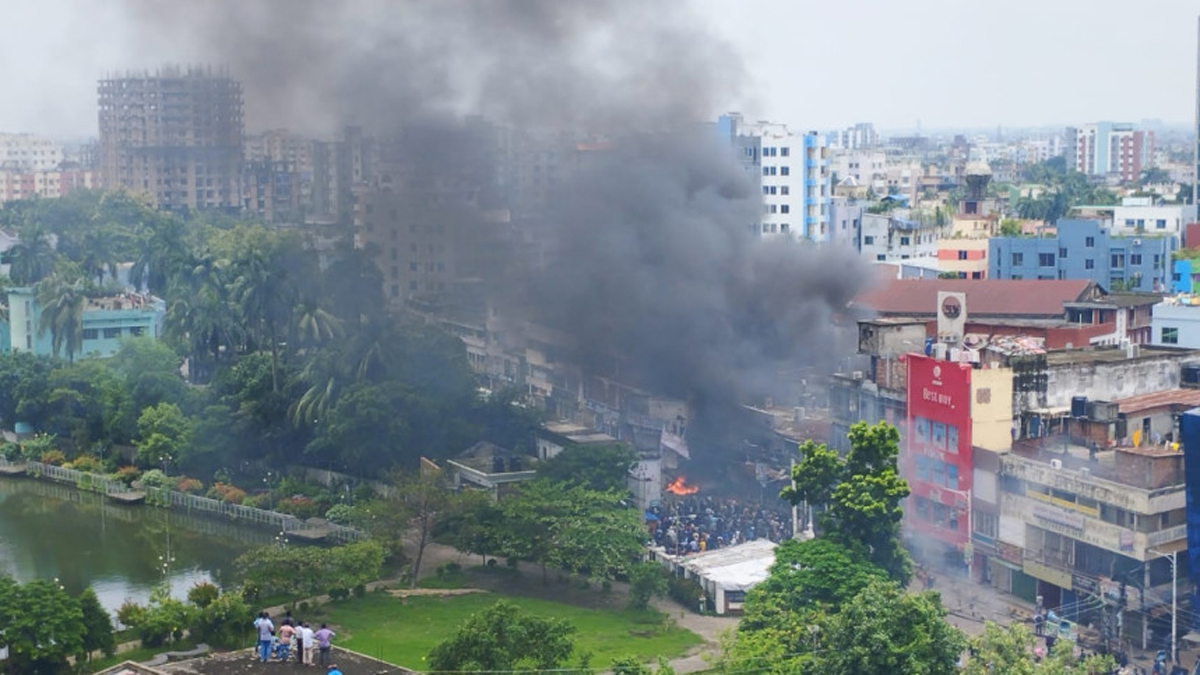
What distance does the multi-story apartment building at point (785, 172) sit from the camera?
49750 mm

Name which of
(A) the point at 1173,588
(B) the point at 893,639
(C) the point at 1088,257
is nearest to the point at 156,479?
(B) the point at 893,639

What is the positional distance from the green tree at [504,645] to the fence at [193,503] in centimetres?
870

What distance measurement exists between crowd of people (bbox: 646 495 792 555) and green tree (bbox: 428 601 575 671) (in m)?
6.78

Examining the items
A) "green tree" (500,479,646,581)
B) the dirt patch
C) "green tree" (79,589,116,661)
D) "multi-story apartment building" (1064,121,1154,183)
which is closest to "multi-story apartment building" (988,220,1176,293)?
"green tree" (500,479,646,581)

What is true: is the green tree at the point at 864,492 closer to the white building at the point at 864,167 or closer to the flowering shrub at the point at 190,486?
the flowering shrub at the point at 190,486

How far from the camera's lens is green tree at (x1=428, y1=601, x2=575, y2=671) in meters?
17.9

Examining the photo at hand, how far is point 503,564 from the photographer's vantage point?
26.0 metres

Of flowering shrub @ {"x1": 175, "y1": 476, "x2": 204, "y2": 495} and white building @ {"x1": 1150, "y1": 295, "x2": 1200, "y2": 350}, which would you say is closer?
white building @ {"x1": 1150, "y1": 295, "x2": 1200, "y2": 350}

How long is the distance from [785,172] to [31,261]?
72.5ft

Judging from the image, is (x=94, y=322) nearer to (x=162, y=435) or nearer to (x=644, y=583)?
(x=162, y=435)

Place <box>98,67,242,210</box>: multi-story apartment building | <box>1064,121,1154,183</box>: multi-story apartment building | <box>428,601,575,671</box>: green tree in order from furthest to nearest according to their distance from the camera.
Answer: <box>1064,121,1154,183</box>: multi-story apartment building → <box>98,67,242,210</box>: multi-story apartment building → <box>428,601,575,671</box>: green tree

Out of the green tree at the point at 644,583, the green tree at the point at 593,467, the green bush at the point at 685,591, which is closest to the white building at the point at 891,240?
the green tree at the point at 593,467

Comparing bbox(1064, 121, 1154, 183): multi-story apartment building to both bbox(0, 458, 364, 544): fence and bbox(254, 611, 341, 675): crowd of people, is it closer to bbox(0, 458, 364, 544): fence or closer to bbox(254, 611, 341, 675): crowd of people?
bbox(0, 458, 364, 544): fence

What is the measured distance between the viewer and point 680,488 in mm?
29016
